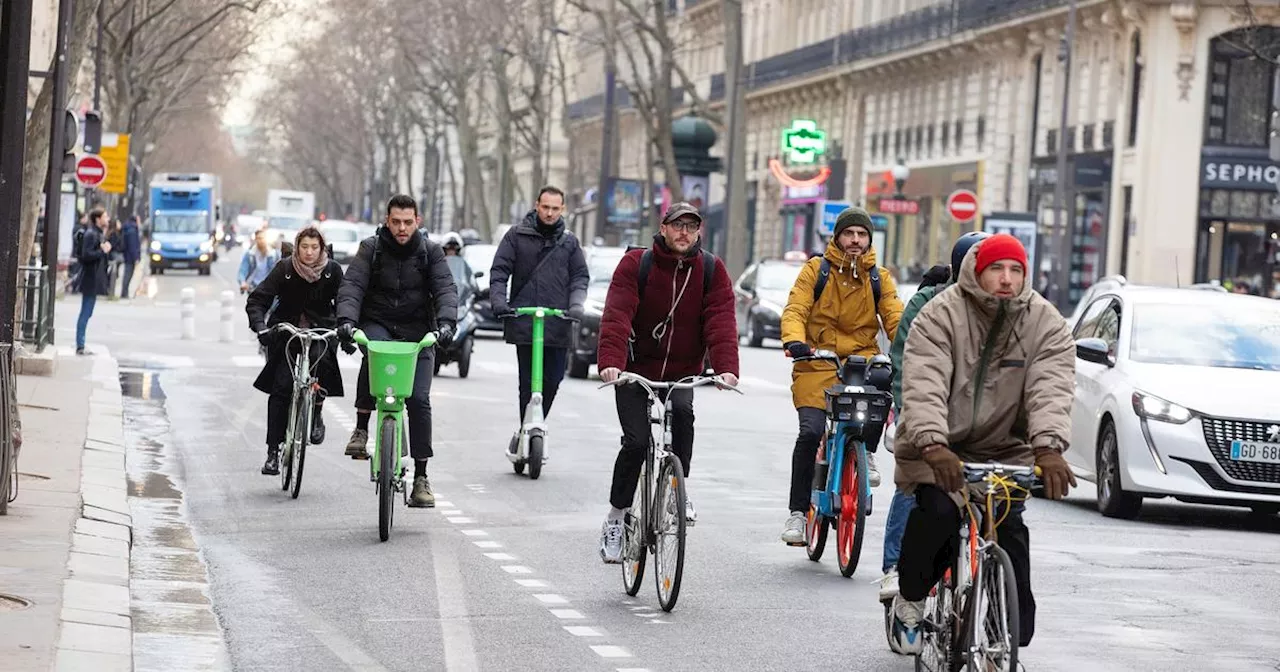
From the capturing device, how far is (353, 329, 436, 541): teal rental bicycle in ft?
41.6

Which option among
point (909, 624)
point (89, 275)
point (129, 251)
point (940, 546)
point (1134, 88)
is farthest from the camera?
point (129, 251)

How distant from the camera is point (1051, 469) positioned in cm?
739

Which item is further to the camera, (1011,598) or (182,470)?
(182,470)

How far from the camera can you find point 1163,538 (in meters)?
14.1

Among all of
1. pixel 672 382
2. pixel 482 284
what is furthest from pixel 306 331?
pixel 482 284

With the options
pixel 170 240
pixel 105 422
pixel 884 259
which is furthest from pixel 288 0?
pixel 105 422

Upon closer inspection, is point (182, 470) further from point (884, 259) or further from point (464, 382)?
point (884, 259)

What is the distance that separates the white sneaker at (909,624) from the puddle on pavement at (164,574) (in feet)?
7.37

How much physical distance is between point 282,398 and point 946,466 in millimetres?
8300

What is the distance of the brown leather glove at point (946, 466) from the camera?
7391mm

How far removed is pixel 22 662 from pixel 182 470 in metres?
8.44

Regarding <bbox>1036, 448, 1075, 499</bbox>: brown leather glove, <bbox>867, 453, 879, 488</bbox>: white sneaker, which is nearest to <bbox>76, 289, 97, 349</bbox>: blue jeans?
<bbox>867, 453, 879, 488</bbox>: white sneaker

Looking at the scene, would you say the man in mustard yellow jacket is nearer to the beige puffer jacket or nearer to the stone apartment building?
the beige puffer jacket

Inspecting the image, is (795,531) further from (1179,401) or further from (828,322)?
(1179,401)
